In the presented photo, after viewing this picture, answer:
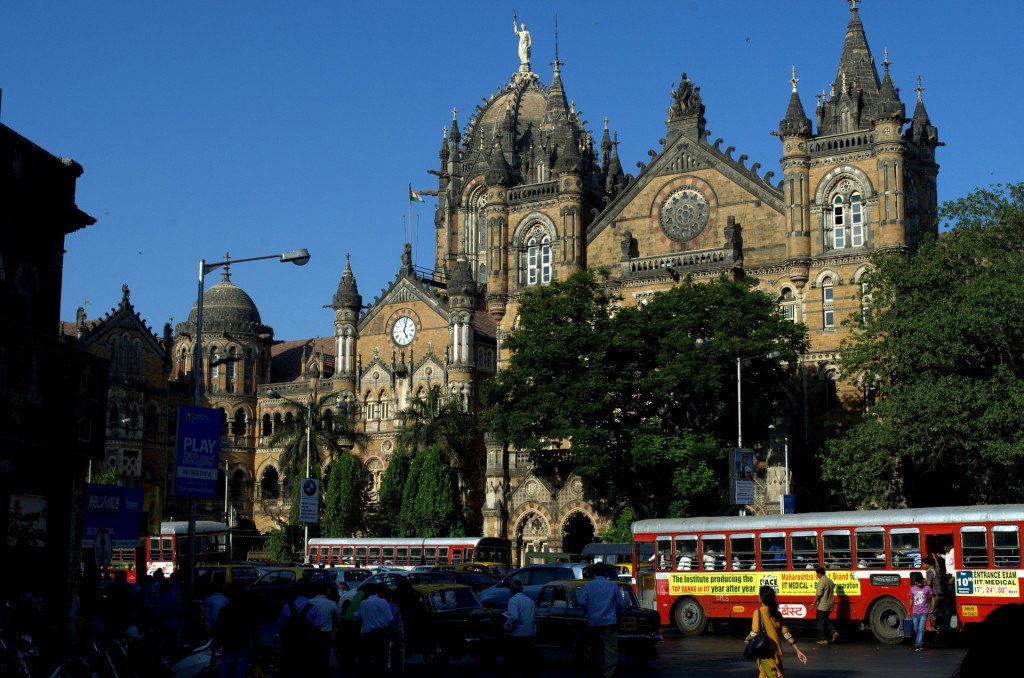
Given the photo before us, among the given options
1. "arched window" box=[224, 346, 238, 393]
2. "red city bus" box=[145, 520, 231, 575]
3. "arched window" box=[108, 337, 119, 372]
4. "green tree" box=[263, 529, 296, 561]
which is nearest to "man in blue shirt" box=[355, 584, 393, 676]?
"red city bus" box=[145, 520, 231, 575]

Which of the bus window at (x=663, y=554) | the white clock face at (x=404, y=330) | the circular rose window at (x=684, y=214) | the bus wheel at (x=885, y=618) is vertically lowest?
the bus wheel at (x=885, y=618)

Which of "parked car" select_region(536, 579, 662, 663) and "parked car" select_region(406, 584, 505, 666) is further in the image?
"parked car" select_region(536, 579, 662, 663)

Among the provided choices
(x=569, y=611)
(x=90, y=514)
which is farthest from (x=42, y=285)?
(x=569, y=611)

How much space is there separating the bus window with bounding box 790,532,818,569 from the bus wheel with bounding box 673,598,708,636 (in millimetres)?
3151

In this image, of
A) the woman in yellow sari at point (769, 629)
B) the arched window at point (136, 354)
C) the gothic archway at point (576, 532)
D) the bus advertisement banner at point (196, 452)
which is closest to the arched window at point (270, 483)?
the arched window at point (136, 354)

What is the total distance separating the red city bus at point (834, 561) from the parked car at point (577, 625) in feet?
21.1

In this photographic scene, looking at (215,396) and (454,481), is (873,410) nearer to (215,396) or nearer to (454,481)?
(454,481)

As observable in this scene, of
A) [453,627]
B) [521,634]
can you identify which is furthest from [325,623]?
[453,627]

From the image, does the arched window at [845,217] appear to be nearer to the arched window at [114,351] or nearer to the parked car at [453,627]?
the parked car at [453,627]

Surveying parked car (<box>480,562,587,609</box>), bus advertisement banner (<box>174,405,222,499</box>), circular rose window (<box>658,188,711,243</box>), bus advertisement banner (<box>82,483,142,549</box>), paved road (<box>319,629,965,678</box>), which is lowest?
paved road (<box>319,629,965,678</box>)

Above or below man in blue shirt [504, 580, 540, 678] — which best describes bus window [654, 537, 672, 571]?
above

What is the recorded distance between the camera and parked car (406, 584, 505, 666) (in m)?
24.4

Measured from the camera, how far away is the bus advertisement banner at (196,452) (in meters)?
25.2

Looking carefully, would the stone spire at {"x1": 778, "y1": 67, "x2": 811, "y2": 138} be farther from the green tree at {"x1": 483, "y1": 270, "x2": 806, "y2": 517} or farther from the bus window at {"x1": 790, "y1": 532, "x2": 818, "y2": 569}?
the bus window at {"x1": 790, "y1": 532, "x2": 818, "y2": 569}
